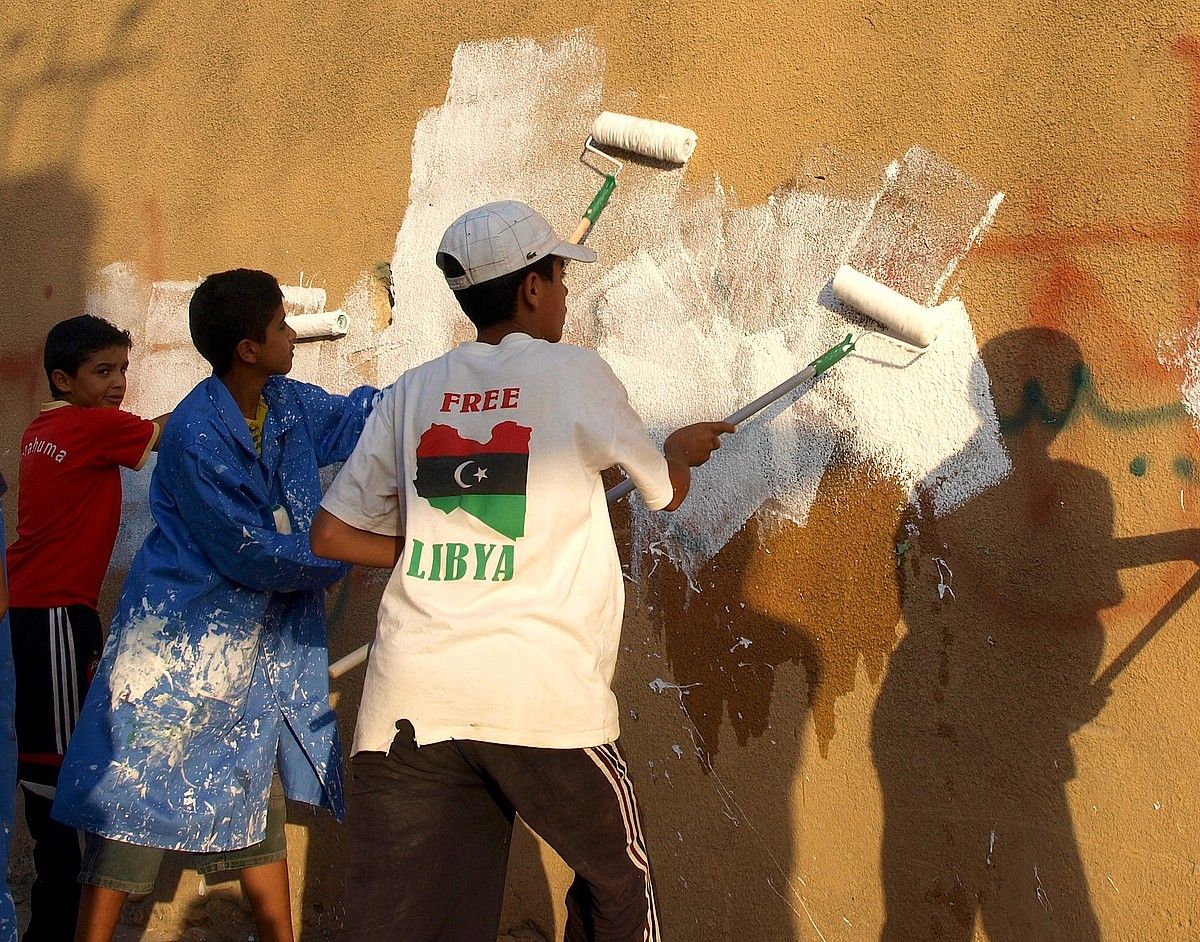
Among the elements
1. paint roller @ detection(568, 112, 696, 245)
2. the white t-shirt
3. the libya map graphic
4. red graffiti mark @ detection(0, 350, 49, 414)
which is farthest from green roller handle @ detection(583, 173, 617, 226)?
red graffiti mark @ detection(0, 350, 49, 414)

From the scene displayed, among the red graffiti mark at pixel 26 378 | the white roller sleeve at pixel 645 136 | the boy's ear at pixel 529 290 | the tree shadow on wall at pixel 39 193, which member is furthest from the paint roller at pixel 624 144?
the red graffiti mark at pixel 26 378

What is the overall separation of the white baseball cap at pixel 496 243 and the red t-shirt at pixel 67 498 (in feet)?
4.50

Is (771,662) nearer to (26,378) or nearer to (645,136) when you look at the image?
(645,136)

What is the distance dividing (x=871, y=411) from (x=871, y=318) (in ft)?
0.63

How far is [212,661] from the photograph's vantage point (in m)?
2.54

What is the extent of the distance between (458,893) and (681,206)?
1618 mm

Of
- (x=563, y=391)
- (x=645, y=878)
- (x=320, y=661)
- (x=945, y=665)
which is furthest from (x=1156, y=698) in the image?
(x=320, y=661)

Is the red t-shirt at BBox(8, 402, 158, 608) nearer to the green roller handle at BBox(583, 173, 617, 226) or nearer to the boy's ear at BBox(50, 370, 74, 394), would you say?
the boy's ear at BBox(50, 370, 74, 394)

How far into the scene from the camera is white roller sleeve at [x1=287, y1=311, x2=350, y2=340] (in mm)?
3350

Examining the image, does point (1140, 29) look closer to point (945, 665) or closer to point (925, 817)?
point (945, 665)

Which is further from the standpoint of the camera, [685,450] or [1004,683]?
[1004,683]

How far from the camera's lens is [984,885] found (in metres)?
2.23

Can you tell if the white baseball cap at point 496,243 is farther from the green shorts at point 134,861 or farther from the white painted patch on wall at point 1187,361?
the green shorts at point 134,861

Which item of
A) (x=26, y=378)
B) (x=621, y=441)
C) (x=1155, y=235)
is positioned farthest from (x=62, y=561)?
(x=1155, y=235)
